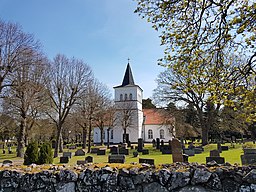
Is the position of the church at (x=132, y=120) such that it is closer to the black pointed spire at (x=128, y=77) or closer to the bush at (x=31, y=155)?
the black pointed spire at (x=128, y=77)

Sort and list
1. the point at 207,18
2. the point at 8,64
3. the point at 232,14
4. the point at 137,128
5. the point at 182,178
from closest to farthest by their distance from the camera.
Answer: the point at 182,178, the point at 232,14, the point at 207,18, the point at 8,64, the point at 137,128

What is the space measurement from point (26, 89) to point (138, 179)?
68.3ft

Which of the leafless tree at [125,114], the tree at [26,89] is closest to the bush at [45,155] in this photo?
the tree at [26,89]

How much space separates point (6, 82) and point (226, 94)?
65.5 ft

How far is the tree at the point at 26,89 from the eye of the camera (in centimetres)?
2223

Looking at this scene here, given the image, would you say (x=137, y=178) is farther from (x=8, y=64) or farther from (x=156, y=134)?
(x=156, y=134)

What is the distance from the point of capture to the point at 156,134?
56.6m

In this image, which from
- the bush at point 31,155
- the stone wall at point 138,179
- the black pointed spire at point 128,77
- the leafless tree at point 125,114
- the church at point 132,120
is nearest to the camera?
the stone wall at point 138,179

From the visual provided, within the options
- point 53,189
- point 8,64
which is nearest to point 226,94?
point 53,189

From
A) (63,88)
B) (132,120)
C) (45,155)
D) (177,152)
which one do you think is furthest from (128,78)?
(177,152)

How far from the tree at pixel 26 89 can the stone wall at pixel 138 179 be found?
1822 centimetres

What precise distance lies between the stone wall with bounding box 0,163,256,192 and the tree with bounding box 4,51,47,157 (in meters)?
18.2

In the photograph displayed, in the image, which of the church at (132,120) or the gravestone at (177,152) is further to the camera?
the church at (132,120)

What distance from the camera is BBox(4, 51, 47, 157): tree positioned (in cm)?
2223
